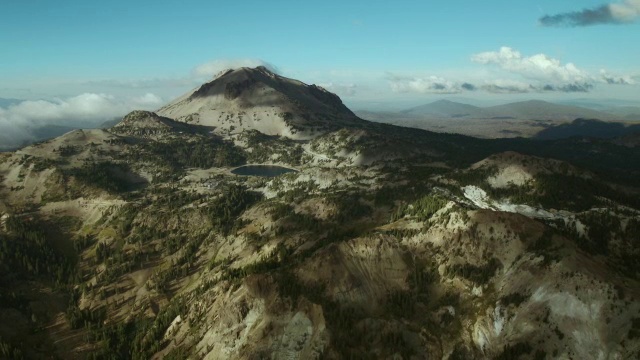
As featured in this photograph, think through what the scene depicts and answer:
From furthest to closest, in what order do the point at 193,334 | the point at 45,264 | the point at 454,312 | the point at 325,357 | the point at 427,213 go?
the point at 45,264
the point at 427,213
the point at 193,334
the point at 454,312
the point at 325,357

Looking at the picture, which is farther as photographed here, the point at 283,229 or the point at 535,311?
the point at 283,229

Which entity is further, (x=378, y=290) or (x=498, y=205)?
(x=498, y=205)

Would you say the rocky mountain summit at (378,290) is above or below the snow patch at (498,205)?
below

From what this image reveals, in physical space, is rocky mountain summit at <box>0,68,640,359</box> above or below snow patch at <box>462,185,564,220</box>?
below

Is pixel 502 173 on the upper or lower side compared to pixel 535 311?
upper

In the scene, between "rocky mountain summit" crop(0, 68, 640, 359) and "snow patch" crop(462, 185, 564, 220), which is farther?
"snow patch" crop(462, 185, 564, 220)

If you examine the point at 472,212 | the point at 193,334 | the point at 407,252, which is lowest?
the point at 193,334

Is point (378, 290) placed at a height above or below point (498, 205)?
below

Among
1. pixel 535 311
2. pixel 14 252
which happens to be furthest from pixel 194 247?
pixel 535 311

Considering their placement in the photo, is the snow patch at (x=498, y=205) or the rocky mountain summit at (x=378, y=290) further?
the snow patch at (x=498, y=205)

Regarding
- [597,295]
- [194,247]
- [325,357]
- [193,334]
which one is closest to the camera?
[597,295]

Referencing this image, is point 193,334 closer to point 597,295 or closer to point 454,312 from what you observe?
point 454,312
